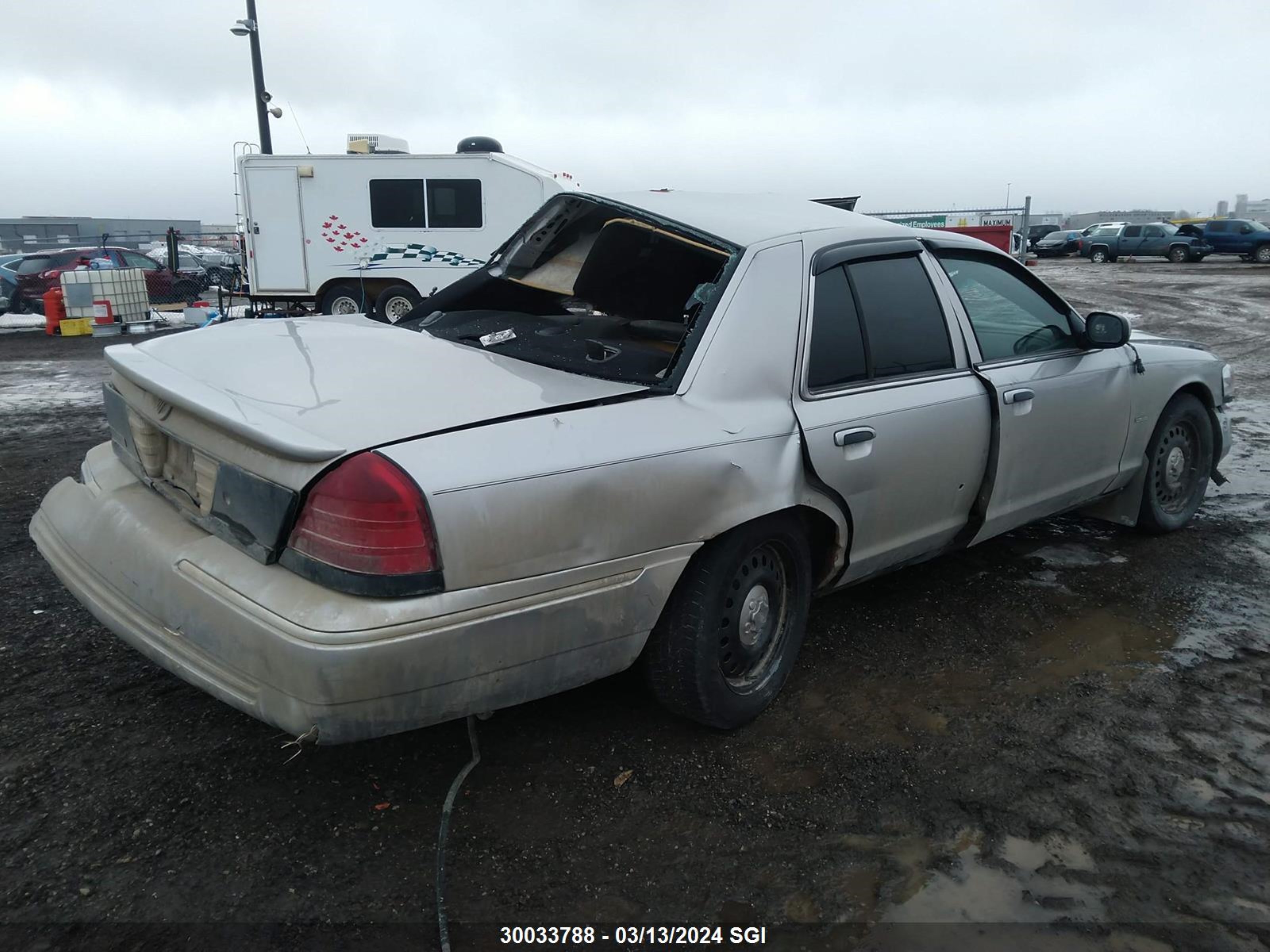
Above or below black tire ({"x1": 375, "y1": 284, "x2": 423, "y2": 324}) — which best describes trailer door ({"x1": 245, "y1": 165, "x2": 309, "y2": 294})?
above

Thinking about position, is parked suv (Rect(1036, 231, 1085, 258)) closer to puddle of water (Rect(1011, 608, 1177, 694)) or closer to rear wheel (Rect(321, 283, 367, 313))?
rear wheel (Rect(321, 283, 367, 313))

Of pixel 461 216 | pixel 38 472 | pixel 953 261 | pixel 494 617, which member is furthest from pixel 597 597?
pixel 461 216

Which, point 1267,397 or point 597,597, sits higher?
point 597,597

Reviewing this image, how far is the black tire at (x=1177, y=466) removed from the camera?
462cm

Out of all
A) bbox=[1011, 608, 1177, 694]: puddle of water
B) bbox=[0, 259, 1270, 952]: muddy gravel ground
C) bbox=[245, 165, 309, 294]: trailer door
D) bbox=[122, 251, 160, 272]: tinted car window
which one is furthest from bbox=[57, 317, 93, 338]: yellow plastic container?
bbox=[1011, 608, 1177, 694]: puddle of water

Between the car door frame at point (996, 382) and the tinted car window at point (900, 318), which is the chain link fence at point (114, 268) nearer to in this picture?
the car door frame at point (996, 382)

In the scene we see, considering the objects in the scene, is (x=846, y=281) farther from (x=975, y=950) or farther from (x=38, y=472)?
(x=38, y=472)

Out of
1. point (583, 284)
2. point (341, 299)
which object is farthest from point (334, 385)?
point (341, 299)

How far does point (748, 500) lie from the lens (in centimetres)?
272

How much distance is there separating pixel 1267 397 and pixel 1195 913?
8.02 meters

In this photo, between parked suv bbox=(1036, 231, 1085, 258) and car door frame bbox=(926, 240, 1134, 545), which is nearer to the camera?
car door frame bbox=(926, 240, 1134, 545)

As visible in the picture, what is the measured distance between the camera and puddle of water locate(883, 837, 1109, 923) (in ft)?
7.41

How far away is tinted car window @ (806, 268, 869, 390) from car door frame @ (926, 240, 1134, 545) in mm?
571

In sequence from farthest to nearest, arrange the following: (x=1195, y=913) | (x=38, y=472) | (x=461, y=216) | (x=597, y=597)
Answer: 1. (x=461, y=216)
2. (x=38, y=472)
3. (x=597, y=597)
4. (x=1195, y=913)
